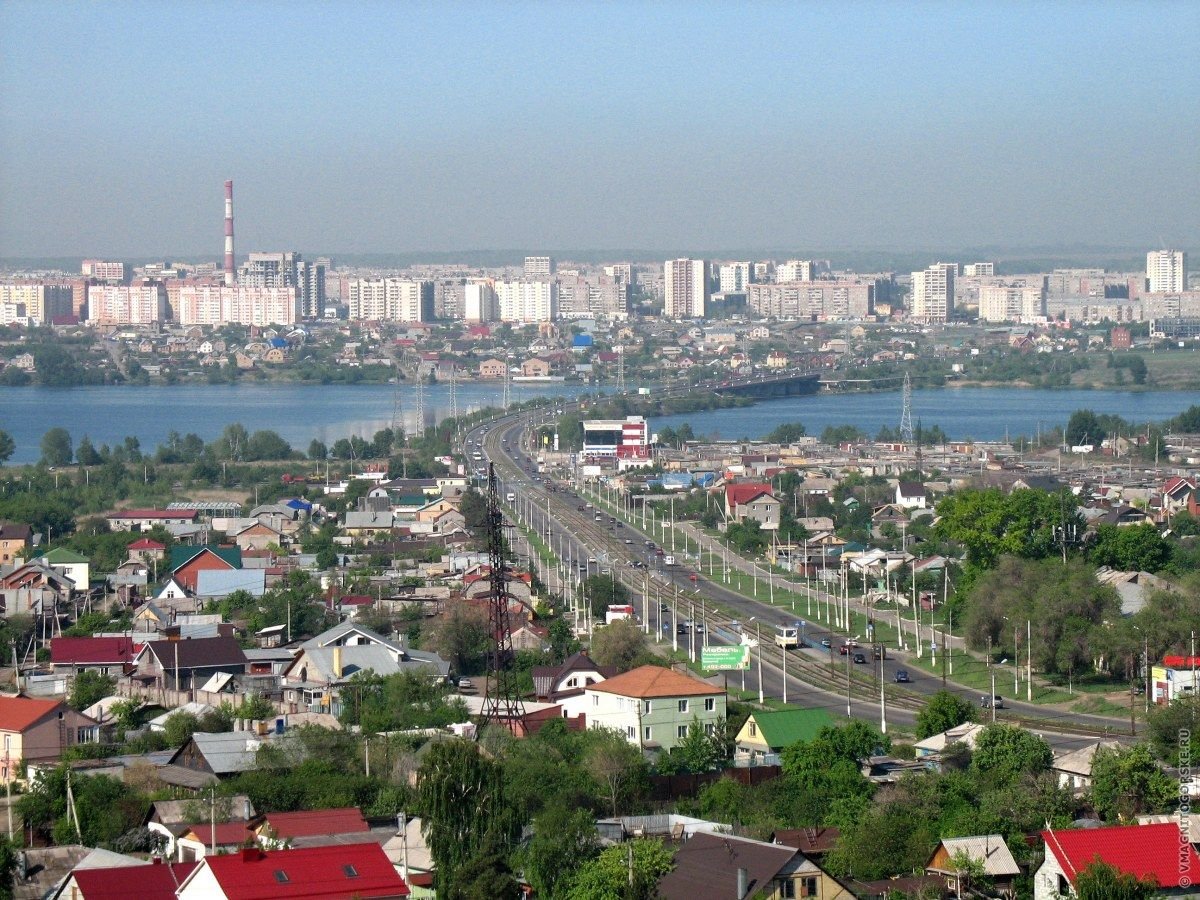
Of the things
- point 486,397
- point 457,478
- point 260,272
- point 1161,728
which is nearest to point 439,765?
point 1161,728

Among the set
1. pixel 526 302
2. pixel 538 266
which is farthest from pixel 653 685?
pixel 538 266

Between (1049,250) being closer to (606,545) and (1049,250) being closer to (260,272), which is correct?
(260,272)

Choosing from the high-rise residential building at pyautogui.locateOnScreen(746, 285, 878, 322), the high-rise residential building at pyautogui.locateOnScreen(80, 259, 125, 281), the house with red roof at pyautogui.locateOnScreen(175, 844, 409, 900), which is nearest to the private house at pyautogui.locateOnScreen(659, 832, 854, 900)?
the house with red roof at pyautogui.locateOnScreen(175, 844, 409, 900)

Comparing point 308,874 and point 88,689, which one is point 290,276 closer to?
point 88,689

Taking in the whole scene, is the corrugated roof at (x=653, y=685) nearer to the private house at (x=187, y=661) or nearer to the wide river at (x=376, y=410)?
the private house at (x=187, y=661)

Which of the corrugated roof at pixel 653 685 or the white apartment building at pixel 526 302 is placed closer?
the corrugated roof at pixel 653 685

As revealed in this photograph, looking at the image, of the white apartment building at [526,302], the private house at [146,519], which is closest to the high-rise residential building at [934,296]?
the white apartment building at [526,302]
